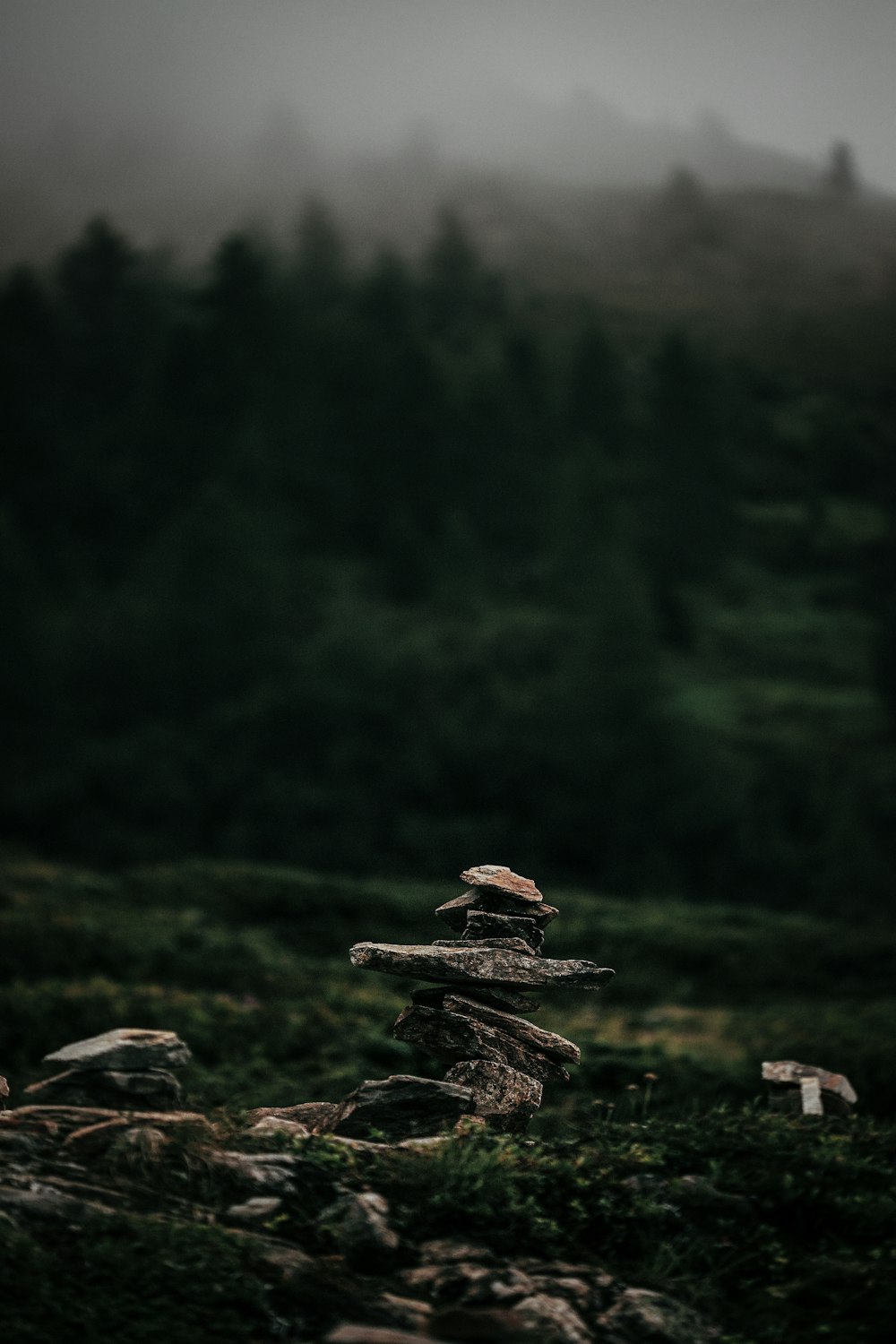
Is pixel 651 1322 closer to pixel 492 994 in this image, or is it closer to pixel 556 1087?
pixel 492 994

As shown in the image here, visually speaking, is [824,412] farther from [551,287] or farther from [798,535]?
[551,287]

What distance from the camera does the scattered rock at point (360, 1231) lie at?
221 inches

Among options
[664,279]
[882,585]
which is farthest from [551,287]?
[882,585]

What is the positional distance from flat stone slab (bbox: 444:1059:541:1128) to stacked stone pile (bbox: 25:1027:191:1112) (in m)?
1.84

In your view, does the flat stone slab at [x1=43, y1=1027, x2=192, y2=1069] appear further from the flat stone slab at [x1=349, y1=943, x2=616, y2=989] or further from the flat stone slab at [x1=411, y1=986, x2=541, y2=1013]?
the flat stone slab at [x1=411, y1=986, x2=541, y2=1013]

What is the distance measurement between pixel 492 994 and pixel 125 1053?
2427 millimetres

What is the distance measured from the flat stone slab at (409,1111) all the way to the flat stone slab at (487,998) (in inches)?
26.7

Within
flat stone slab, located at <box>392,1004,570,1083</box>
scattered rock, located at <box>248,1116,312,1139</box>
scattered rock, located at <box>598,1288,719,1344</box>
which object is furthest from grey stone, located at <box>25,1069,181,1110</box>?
scattered rock, located at <box>598,1288,719,1344</box>

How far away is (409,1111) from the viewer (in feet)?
22.9

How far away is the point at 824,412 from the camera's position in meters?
85.2

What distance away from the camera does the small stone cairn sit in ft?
23.8

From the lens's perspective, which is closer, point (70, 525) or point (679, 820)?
point (679, 820)

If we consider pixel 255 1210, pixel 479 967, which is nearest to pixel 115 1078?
pixel 255 1210

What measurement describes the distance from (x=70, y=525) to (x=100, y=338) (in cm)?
1573
